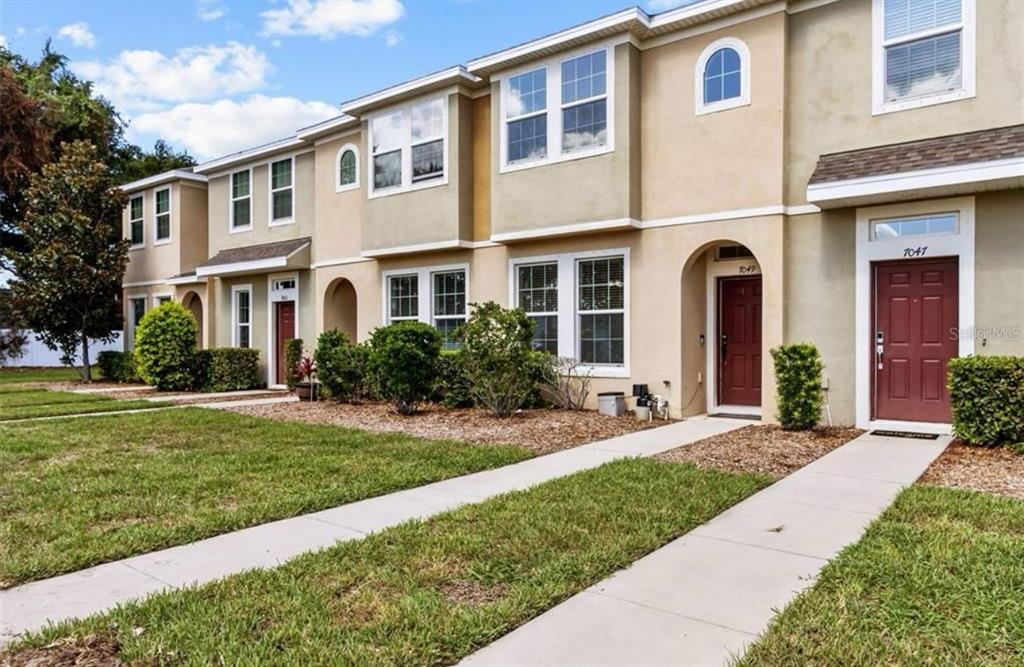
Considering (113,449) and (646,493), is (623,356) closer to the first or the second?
(646,493)

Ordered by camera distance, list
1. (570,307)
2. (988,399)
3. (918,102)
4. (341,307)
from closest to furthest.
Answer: (988,399), (918,102), (570,307), (341,307)

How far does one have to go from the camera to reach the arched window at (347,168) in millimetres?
15633

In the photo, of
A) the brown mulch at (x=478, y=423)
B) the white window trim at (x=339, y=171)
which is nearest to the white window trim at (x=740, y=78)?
the brown mulch at (x=478, y=423)

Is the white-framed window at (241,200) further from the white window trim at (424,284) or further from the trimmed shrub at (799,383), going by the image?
the trimmed shrub at (799,383)

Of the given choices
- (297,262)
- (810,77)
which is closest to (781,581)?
(810,77)

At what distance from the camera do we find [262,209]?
18.1 m

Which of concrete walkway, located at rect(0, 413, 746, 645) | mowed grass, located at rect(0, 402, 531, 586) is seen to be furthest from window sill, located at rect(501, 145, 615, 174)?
concrete walkway, located at rect(0, 413, 746, 645)

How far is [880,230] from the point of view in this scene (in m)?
9.23

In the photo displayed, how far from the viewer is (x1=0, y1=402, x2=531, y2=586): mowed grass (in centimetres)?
474

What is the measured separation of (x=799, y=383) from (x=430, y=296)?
7915 mm

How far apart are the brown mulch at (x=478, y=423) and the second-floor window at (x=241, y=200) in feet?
25.7

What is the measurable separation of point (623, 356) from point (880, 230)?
4420mm

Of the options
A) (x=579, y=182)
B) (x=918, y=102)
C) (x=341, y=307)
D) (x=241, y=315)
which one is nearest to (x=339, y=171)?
(x=341, y=307)

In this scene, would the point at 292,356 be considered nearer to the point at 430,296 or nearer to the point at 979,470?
the point at 430,296
